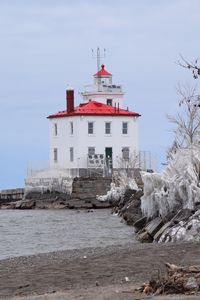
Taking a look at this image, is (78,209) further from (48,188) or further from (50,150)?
(50,150)

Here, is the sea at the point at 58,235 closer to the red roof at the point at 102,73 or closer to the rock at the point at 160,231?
the rock at the point at 160,231

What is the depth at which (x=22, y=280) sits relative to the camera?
52.9ft

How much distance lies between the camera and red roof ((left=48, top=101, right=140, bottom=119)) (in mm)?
84812

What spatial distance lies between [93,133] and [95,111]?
2215 mm

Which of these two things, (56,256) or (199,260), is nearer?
(199,260)

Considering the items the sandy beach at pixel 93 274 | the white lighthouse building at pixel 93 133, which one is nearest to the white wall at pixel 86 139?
the white lighthouse building at pixel 93 133

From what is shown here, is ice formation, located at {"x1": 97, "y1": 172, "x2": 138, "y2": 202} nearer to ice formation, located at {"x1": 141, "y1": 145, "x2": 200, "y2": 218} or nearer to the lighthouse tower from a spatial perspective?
the lighthouse tower

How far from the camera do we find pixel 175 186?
3325cm

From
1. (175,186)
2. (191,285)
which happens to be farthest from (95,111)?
(191,285)

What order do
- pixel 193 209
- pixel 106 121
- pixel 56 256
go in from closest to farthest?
pixel 56 256
pixel 193 209
pixel 106 121

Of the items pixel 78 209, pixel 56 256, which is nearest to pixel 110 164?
Result: pixel 78 209

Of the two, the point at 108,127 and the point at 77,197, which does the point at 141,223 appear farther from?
the point at 108,127

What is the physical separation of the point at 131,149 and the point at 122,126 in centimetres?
265

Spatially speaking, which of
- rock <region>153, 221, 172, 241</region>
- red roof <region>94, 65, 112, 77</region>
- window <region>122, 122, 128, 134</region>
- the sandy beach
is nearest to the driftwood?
the sandy beach
